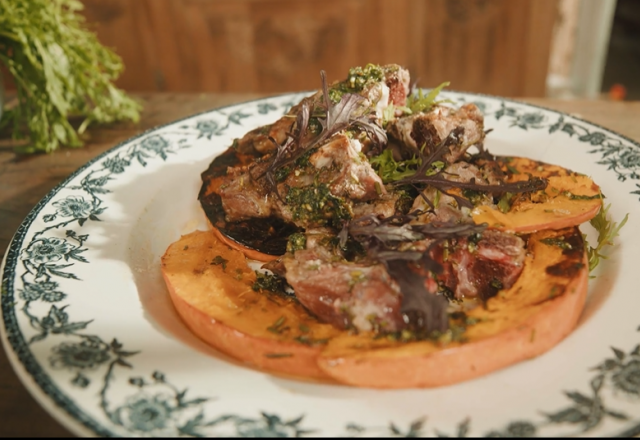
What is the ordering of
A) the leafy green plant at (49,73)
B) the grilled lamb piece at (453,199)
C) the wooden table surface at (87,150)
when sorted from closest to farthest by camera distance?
the grilled lamb piece at (453,199) < the wooden table surface at (87,150) < the leafy green plant at (49,73)

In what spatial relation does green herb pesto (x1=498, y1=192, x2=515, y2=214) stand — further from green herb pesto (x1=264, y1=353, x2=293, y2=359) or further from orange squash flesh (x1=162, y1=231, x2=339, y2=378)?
green herb pesto (x1=264, y1=353, x2=293, y2=359)

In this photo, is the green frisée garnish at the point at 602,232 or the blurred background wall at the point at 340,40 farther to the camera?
the blurred background wall at the point at 340,40

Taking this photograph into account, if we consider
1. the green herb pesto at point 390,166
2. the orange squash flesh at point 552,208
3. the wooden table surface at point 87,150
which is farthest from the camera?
the wooden table surface at point 87,150

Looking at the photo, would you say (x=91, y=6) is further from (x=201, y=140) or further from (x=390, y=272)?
(x=390, y=272)

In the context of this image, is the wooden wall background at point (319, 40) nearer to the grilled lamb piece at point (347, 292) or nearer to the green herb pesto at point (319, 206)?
the green herb pesto at point (319, 206)

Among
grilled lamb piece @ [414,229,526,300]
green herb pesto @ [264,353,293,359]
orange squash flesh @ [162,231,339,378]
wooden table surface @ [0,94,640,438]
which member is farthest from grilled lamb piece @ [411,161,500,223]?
wooden table surface @ [0,94,640,438]

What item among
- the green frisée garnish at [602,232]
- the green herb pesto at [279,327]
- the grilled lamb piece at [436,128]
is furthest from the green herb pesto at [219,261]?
the green frisée garnish at [602,232]
